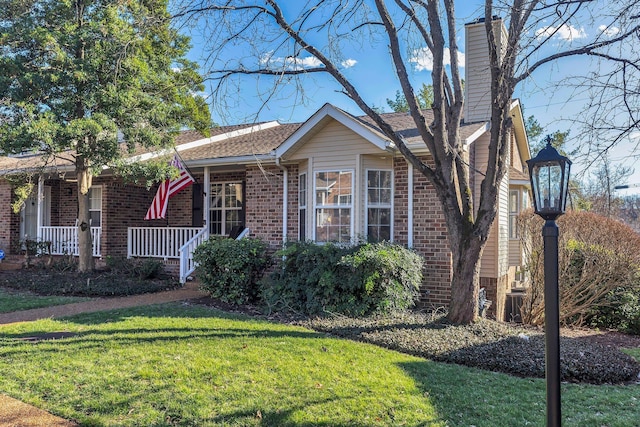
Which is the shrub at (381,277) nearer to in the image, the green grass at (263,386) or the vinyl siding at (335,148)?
the green grass at (263,386)

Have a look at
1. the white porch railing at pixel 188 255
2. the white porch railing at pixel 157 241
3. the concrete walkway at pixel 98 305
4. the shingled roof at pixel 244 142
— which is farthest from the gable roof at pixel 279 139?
the concrete walkway at pixel 98 305

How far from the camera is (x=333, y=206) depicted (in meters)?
9.54

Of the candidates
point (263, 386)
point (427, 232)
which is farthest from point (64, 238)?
point (263, 386)

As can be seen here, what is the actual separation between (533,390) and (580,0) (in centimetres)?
480

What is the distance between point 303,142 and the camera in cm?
977

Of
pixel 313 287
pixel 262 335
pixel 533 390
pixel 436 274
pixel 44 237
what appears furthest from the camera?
pixel 44 237

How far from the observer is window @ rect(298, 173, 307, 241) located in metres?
10.1

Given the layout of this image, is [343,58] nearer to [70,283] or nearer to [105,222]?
[70,283]

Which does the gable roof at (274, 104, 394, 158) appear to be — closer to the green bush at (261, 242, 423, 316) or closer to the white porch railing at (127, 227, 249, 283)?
the green bush at (261, 242, 423, 316)

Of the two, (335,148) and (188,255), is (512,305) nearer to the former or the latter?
(335,148)

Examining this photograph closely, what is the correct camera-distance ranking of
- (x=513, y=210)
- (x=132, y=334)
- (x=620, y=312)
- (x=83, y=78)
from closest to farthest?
(x=132, y=334) → (x=620, y=312) → (x=83, y=78) → (x=513, y=210)

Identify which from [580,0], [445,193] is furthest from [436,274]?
[580,0]

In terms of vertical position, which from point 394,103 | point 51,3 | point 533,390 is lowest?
point 533,390

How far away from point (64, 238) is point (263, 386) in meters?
12.8
